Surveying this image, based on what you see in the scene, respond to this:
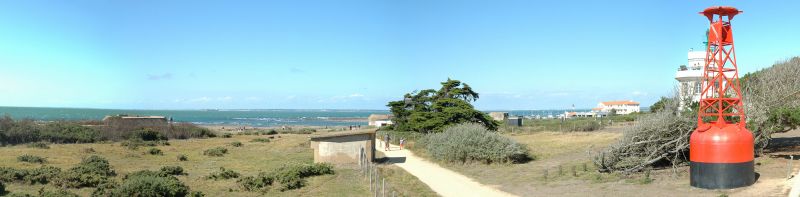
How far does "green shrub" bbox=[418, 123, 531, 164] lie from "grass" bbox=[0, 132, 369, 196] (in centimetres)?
547

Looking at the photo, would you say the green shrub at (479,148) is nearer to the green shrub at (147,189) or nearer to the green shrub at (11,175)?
the green shrub at (147,189)

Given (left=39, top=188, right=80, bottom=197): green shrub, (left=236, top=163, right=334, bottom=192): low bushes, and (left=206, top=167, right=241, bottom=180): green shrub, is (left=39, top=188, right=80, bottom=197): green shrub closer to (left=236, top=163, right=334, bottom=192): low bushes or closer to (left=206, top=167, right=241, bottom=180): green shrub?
(left=236, top=163, right=334, bottom=192): low bushes

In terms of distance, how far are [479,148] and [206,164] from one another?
1396cm

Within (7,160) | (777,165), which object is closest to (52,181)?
(7,160)

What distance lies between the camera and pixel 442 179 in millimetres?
21891

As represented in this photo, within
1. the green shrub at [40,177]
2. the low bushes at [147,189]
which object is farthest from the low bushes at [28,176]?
the low bushes at [147,189]

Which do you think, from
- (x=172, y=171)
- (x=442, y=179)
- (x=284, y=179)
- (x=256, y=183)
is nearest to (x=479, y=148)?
(x=442, y=179)

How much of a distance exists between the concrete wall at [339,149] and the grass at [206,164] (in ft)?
7.29

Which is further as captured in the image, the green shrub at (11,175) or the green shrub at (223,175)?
the green shrub at (223,175)

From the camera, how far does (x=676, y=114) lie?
20.7 meters

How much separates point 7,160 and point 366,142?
1768 cm

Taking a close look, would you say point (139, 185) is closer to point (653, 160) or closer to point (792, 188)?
point (653, 160)

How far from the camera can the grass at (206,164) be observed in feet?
64.4

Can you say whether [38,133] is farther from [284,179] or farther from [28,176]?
[284,179]
